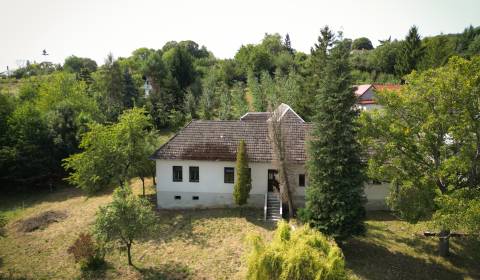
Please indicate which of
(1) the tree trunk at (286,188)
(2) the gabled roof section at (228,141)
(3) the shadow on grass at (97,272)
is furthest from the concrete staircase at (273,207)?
(3) the shadow on grass at (97,272)

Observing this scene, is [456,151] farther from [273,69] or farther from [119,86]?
[273,69]

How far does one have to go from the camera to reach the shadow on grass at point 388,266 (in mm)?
16719

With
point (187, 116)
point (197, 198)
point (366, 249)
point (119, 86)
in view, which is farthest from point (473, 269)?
point (119, 86)

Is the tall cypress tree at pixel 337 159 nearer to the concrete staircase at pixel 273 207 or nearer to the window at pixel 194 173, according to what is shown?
the concrete staircase at pixel 273 207

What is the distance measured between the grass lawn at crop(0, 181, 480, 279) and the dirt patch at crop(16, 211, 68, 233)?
54cm

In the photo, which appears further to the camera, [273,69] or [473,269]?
[273,69]

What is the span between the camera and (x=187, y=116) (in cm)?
5081

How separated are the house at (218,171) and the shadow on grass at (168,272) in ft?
23.2

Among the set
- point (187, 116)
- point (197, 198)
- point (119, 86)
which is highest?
point (119, 86)

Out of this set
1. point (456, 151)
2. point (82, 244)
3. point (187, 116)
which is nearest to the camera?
point (456, 151)

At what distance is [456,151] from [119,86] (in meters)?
50.5

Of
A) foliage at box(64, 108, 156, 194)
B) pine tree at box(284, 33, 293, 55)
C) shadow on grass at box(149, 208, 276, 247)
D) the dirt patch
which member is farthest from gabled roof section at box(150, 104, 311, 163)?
pine tree at box(284, 33, 293, 55)

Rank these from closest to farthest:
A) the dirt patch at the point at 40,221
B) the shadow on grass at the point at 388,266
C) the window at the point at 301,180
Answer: the shadow on grass at the point at 388,266
the window at the point at 301,180
the dirt patch at the point at 40,221

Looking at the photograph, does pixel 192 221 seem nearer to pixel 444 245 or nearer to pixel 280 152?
pixel 280 152
